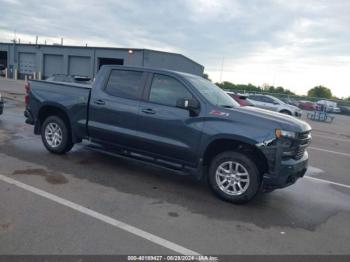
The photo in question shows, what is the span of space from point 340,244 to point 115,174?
3.66 meters

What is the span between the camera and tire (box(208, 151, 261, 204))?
4.92 m

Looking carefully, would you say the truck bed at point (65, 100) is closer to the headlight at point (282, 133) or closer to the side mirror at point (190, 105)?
the side mirror at point (190, 105)

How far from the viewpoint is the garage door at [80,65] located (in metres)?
35.1

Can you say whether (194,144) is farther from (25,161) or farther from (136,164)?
(25,161)

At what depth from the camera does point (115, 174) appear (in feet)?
19.8

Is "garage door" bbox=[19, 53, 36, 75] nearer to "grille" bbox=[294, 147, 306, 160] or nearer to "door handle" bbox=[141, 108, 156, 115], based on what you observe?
"door handle" bbox=[141, 108, 156, 115]

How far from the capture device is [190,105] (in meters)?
5.20

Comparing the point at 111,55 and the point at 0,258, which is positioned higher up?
the point at 111,55

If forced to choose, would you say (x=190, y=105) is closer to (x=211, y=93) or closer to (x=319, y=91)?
(x=211, y=93)

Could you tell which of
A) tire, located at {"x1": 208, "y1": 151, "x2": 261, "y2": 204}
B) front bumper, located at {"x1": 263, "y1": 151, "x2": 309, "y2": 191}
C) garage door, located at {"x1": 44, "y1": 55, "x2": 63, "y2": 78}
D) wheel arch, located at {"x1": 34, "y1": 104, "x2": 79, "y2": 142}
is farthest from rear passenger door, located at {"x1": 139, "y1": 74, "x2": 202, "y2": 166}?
garage door, located at {"x1": 44, "y1": 55, "x2": 63, "y2": 78}

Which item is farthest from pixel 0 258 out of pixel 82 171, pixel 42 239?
pixel 82 171

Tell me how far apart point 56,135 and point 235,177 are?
3823mm

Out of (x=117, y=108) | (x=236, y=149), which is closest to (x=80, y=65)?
Result: (x=117, y=108)

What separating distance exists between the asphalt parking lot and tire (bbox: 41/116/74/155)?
0.17 m
